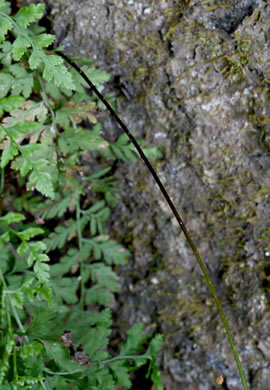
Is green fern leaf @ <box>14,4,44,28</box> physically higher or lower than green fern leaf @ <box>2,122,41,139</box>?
higher

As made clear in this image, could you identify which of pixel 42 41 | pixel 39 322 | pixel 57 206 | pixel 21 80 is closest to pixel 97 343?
pixel 39 322

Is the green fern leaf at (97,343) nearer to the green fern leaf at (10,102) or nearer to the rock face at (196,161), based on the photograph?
the rock face at (196,161)

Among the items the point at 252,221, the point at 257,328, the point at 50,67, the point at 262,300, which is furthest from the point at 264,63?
the point at 257,328

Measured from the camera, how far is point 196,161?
265 cm

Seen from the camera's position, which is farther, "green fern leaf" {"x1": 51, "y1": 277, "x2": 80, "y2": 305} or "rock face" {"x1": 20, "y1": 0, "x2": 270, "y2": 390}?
"green fern leaf" {"x1": 51, "y1": 277, "x2": 80, "y2": 305}

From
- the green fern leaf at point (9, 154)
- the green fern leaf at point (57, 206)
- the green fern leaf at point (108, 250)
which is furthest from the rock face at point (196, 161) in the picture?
the green fern leaf at point (9, 154)

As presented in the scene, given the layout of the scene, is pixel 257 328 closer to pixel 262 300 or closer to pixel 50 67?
pixel 262 300

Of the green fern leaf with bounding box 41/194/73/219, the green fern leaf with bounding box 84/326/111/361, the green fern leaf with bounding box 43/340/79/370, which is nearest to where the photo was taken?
the green fern leaf with bounding box 43/340/79/370

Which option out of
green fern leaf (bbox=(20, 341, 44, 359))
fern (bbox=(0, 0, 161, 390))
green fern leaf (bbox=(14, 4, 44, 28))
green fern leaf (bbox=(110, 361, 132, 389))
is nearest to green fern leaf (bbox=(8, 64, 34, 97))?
fern (bbox=(0, 0, 161, 390))

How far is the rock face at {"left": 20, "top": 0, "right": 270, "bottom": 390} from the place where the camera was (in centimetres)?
246

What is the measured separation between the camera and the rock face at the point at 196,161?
96.8 inches

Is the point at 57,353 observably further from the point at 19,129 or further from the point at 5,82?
the point at 5,82

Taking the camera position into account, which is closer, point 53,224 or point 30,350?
point 30,350

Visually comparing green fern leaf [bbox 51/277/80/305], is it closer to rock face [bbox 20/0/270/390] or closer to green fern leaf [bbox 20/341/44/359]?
rock face [bbox 20/0/270/390]
